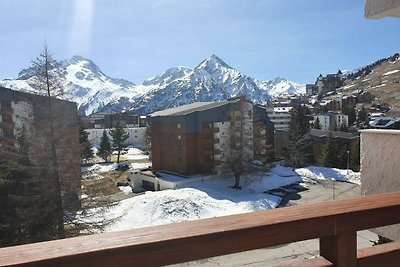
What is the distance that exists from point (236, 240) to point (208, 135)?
27399 millimetres

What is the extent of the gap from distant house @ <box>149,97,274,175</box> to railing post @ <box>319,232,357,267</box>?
25.5 meters

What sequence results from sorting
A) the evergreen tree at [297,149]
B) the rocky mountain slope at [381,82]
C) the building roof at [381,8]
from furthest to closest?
the rocky mountain slope at [381,82] < the evergreen tree at [297,149] < the building roof at [381,8]

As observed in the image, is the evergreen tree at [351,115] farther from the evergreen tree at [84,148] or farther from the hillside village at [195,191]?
the evergreen tree at [84,148]

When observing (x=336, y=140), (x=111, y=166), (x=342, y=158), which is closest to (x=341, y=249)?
(x=342, y=158)

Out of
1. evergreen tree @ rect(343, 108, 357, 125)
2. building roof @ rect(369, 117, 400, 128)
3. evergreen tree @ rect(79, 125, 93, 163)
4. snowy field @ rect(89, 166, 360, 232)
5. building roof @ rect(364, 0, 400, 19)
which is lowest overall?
snowy field @ rect(89, 166, 360, 232)

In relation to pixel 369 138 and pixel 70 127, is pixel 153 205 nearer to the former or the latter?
pixel 70 127

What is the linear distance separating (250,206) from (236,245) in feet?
65.2

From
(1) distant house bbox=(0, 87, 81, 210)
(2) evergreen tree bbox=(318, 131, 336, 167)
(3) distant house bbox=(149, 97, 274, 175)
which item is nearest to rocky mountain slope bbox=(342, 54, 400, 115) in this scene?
(2) evergreen tree bbox=(318, 131, 336, 167)

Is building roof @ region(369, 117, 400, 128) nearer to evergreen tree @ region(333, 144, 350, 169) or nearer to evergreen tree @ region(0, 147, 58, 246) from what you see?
evergreen tree @ region(333, 144, 350, 169)

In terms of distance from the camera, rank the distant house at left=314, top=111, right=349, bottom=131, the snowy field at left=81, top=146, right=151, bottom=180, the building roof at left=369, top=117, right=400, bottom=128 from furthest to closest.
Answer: the distant house at left=314, top=111, right=349, bottom=131 → the building roof at left=369, top=117, right=400, bottom=128 → the snowy field at left=81, top=146, right=151, bottom=180

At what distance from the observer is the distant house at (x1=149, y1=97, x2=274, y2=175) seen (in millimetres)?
27516

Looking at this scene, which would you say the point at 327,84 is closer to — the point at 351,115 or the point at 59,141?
the point at 351,115

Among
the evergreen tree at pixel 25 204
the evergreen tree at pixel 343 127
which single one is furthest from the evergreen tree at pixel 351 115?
the evergreen tree at pixel 25 204

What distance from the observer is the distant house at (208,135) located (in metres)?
27.5
